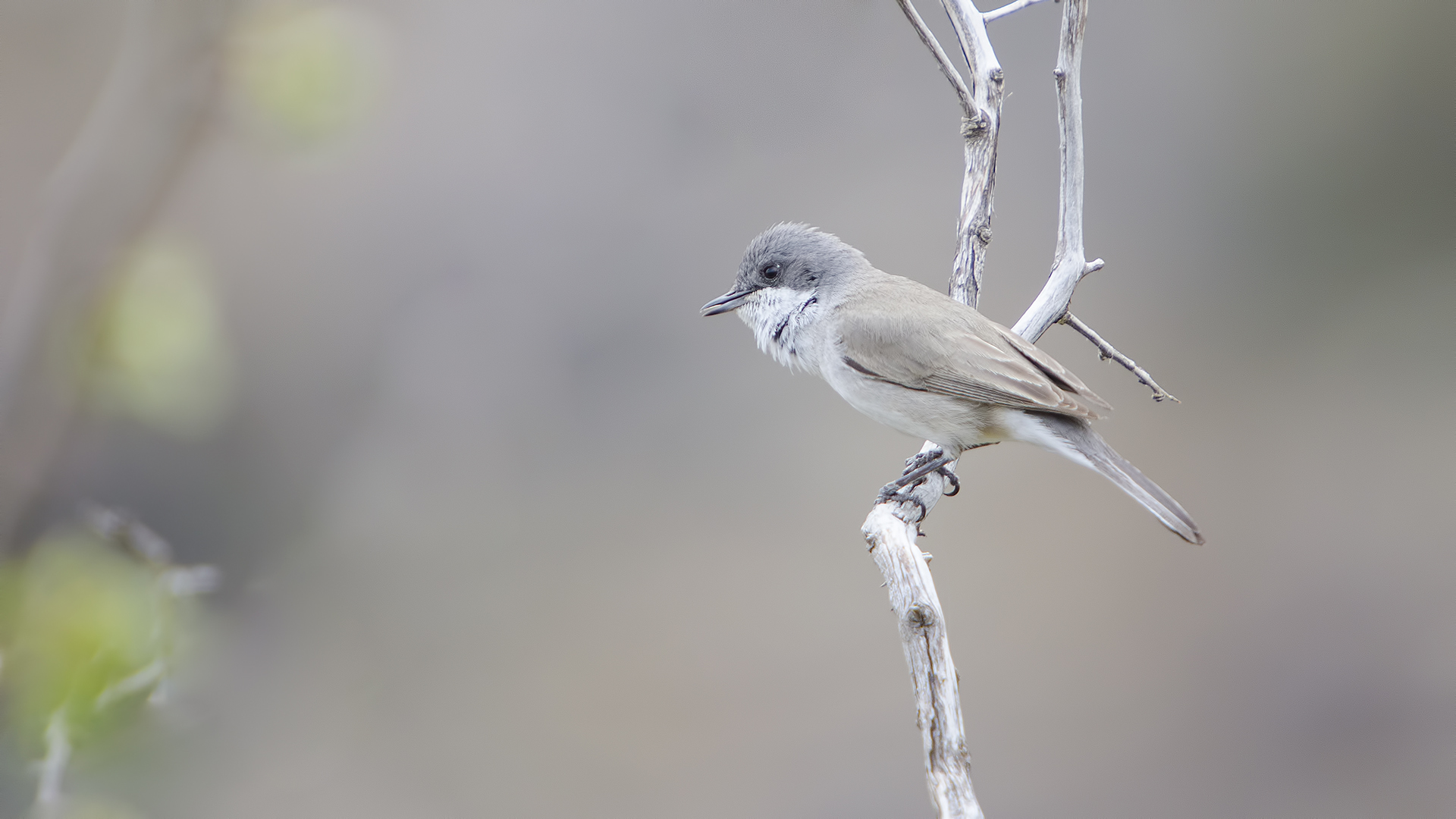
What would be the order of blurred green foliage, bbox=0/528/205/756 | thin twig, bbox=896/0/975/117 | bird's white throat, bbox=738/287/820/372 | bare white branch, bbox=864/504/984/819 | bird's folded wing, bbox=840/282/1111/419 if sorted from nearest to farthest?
1. bare white branch, bbox=864/504/984/819
2. blurred green foliage, bbox=0/528/205/756
3. bird's folded wing, bbox=840/282/1111/419
4. thin twig, bbox=896/0/975/117
5. bird's white throat, bbox=738/287/820/372

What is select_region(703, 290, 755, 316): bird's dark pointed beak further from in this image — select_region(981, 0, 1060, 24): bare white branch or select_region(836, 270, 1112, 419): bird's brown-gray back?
select_region(981, 0, 1060, 24): bare white branch

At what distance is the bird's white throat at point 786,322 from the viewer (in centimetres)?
204

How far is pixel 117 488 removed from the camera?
9.56 ft

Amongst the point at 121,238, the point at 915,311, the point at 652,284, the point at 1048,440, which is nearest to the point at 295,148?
the point at 121,238

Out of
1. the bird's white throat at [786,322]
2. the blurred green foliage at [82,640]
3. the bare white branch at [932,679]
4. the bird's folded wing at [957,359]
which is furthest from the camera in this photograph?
the bird's white throat at [786,322]

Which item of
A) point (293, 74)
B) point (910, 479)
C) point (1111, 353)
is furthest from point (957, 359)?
point (293, 74)

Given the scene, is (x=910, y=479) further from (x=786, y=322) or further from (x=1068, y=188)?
(x=1068, y=188)

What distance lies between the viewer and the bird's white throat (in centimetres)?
204

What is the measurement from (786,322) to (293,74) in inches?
45.6

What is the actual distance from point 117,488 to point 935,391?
2.50 meters

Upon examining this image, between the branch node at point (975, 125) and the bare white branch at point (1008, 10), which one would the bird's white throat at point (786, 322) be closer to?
the branch node at point (975, 125)

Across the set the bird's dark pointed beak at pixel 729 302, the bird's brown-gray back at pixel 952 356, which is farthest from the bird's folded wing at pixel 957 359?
the bird's dark pointed beak at pixel 729 302

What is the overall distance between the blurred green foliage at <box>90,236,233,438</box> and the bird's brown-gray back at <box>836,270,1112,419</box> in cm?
134

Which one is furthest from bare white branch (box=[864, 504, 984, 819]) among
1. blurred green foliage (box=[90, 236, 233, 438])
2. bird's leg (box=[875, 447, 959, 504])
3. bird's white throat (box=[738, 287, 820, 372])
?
blurred green foliage (box=[90, 236, 233, 438])
